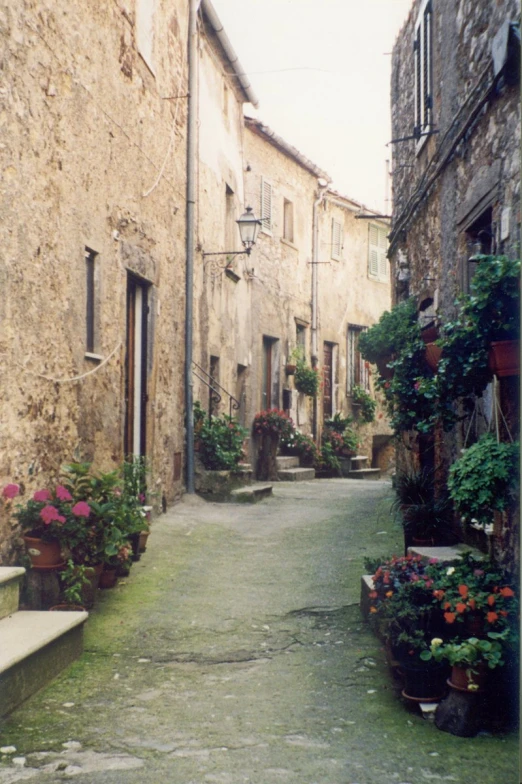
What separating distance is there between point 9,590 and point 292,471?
9.42 metres

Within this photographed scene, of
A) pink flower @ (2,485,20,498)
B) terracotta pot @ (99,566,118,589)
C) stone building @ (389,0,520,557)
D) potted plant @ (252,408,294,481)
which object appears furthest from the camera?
potted plant @ (252,408,294,481)

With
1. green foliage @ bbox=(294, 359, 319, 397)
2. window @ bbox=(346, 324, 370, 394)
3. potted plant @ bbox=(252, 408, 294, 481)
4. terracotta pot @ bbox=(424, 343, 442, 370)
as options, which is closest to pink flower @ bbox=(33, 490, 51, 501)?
terracotta pot @ bbox=(424, 343, 442, 370)

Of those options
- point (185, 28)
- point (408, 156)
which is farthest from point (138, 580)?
point (185, 28)

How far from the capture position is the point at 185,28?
29.2 ft

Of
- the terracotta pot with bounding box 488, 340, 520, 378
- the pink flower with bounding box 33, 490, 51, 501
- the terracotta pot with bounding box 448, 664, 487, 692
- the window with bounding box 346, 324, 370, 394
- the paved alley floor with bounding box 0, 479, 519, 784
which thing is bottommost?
the paved alley floor with bounding box 0, 479, 519, 784

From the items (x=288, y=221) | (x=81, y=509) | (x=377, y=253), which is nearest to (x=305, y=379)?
(x=288, y=221)

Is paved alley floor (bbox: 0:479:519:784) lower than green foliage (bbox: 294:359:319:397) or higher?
lower

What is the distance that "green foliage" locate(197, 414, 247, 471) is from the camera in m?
9.59

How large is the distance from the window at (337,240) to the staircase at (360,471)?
437cm

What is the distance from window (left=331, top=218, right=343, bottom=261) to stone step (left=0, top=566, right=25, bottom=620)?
1378 centimetres

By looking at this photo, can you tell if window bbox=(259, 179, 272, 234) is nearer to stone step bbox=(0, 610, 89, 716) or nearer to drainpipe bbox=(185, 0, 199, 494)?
drainpipe bbox=(185, 0, 199, 494)

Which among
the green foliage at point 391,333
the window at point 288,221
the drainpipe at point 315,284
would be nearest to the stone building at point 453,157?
the green foliage at point 391,333

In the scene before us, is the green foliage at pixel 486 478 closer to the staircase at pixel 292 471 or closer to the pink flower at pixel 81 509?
the pink flower at pixel 81 509

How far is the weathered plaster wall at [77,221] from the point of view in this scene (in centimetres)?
469
